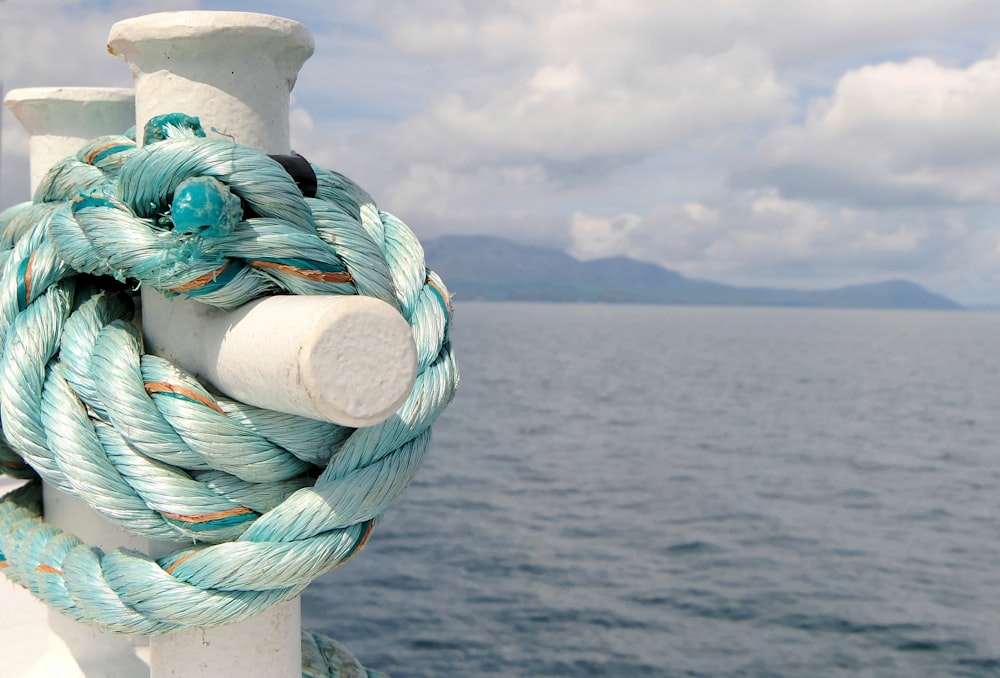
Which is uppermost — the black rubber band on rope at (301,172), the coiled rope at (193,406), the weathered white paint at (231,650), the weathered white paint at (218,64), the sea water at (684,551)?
the weathered white paint at (218,64)

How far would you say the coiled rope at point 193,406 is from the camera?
1.58 m

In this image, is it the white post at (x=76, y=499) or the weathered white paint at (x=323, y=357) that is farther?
the white post at (x=76, y=499)

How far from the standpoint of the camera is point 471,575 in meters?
16.5

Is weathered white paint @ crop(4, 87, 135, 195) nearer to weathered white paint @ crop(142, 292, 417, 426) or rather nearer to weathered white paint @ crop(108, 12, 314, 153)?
weathered white paint @ crop(108, 12, 314, 153)

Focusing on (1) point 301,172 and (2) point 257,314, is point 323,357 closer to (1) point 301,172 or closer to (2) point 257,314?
(2) point 257,314

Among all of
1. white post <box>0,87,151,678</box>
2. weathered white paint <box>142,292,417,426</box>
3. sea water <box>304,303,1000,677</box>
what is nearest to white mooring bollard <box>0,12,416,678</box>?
weathered white paint <box>142,292,417,426</box>

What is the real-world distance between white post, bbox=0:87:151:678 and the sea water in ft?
3.85

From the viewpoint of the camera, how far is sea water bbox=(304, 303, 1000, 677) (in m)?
13.6

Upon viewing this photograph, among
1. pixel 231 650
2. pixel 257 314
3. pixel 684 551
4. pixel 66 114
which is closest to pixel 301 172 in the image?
pixel 257 314

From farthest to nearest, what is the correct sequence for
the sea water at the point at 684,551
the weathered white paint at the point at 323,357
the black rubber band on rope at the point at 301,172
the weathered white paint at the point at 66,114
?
the sea water at the point at 684,551
the weathered white paint at the point at 66,114
the black rubber band on rope at the point at 301,172
the weathered white paint at the point at 323,357

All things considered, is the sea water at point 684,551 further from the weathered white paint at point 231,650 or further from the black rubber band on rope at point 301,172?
the weathered white paint at point 231,650

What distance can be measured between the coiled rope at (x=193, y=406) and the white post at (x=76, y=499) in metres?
0.57

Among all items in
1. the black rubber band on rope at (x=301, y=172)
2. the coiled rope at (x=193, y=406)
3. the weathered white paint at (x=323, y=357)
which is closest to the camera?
the weathered white paint at (x=323, y=357)

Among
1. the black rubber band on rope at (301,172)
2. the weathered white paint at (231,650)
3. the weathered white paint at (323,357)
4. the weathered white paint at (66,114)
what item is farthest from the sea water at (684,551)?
the weathered white paint at (323,357)
